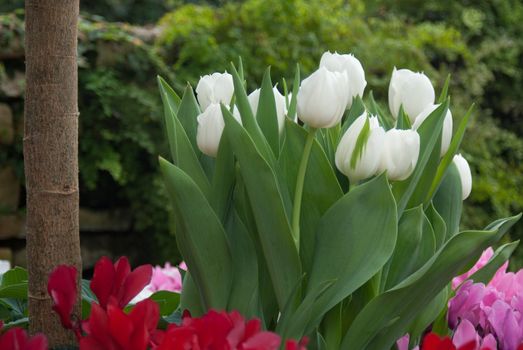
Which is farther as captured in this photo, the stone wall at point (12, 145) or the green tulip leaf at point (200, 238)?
the stone wall at point (12, 145)

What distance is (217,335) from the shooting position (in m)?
0.86

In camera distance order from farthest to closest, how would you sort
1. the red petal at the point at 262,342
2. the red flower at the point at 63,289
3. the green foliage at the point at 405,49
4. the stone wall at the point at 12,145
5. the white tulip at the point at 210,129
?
the green foliage at the point at 405,49
the stone wall at the point at 12,145
the white tulip at the point at 210,129
the red flower at the point at 63,289
the red petal at the point at 262,342

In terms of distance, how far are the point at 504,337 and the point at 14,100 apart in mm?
3076

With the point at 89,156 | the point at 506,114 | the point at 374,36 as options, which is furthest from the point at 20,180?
the point at 506,114

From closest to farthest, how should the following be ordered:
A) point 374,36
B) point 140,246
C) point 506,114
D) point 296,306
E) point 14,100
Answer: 1. point 296,306
2. point 14,100
3. point 140,246
4. point 374,36
5. point 506,114

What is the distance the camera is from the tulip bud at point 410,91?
1.27m

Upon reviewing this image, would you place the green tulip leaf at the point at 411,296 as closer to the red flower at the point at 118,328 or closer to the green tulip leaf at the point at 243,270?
the green tulip leaf at the point at 243,270

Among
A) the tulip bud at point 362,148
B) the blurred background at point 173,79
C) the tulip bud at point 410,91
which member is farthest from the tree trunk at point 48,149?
the blurred background at point 173,79

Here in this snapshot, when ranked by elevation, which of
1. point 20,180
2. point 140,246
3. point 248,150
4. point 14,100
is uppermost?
point 248,150

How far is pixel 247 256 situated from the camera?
3.96 feet

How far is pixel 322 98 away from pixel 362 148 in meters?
0.08

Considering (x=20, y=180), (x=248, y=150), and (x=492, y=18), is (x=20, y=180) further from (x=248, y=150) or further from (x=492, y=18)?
(x=492, y=18)

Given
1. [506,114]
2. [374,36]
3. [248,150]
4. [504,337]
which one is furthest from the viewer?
[506,114]

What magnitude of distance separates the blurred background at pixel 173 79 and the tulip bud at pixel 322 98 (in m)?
2.80
